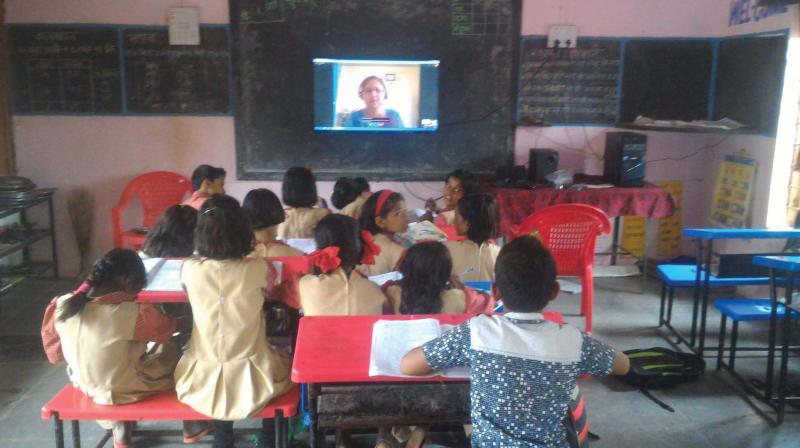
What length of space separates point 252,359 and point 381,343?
2.11 ft

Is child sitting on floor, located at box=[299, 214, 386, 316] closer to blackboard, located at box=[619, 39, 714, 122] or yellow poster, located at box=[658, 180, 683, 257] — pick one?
blackboard, located at box=[619, 39, 714, 122]

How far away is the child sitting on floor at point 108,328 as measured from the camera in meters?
2.17

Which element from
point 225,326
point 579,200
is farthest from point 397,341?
point 579,200

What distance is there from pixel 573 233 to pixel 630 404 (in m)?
1.09

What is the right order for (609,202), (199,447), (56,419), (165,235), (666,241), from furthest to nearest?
1. (666,241)
2. (609,202)
3. (165,235)
4. (199,447)
5. (56,419)

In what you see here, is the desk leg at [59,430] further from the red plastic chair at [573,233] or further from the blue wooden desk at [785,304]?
the blue wooden desk at [785,304]

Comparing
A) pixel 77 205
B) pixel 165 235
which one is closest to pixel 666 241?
pixel 165 235

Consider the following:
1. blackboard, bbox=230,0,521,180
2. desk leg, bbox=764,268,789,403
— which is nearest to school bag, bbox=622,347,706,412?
desk leg, bbox=764,268,789,403

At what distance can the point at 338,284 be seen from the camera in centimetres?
240

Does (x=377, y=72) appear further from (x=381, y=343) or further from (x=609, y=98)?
(x=381, y=343)

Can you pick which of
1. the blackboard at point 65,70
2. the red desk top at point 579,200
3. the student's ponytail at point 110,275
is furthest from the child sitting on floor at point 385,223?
the blackboard at point 65,70

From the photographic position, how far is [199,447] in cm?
276

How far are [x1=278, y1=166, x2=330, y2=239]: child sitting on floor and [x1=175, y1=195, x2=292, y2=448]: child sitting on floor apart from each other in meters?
1.32

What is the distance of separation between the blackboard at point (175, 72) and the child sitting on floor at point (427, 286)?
321 centimetres
